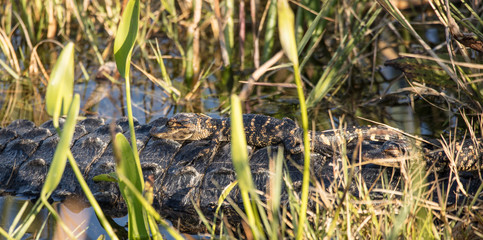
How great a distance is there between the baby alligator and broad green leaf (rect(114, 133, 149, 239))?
134 centimetres

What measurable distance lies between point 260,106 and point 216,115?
0.49 metres

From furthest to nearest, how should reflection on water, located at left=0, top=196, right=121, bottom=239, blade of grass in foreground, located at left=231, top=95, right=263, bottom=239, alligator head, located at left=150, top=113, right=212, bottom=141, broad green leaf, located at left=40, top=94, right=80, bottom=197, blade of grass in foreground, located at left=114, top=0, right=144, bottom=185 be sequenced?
alligator head, located at left=150, top=113, right=212, bottom=141
reflection on water, located at left=0, top=196, right=121, bottom=239
blade of grass in foreground, located at left=114, top=0, right=144, bottom=185
broad green leaf, located at left=40, top=94, right=80, bottom=197
blade of grass in foreground, located at left=231, top=95, right=263, bottom=239

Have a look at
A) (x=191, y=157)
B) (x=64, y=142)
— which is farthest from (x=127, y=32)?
(x=191, y=157)

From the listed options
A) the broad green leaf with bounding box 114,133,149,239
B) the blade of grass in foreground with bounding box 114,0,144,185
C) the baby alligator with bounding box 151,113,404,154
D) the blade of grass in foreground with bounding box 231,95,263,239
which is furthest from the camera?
the baby alligator with bounding box 151,113,404,154

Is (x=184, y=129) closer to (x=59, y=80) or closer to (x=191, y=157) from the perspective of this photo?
(x=191, y=157)

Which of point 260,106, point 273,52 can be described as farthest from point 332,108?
point 273,52

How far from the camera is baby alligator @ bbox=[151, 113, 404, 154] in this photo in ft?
10.5

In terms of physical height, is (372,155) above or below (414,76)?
below

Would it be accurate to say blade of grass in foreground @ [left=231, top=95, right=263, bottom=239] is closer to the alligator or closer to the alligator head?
the alligator

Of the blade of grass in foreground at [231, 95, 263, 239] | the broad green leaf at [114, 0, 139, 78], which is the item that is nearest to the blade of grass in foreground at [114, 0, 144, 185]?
the broad green leaf at [114, 0, 139, 78]

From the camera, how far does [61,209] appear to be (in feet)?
10.7

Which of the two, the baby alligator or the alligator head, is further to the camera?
the alligator head

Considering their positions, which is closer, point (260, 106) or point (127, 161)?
point (127, 161)

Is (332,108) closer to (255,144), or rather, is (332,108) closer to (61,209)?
(255,144)
